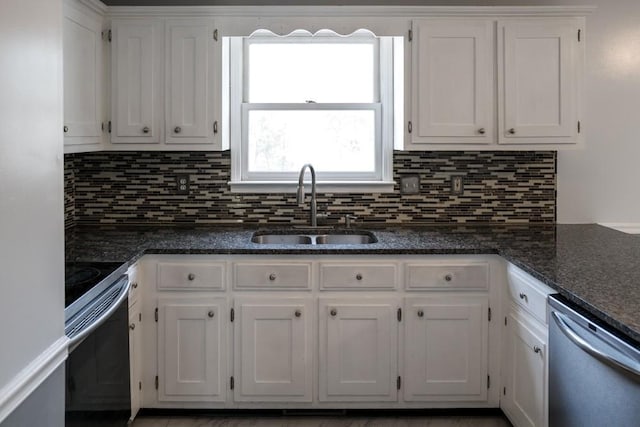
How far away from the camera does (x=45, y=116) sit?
147 cm

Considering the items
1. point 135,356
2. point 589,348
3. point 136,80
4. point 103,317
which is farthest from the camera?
point 136,80

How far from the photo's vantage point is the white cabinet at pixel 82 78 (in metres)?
2.80

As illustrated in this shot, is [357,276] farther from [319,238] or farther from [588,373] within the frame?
[588,373]

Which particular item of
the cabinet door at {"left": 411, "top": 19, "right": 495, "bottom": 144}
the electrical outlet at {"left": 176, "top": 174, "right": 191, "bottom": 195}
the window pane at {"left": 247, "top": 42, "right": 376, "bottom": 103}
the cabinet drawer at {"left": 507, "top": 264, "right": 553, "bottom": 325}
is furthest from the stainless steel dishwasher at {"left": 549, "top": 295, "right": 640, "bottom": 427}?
the electrical outlet at {"left": 176, "top": 174, "right": 191, "bottom": 195}

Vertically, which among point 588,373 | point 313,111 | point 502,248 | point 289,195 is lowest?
point 588,373

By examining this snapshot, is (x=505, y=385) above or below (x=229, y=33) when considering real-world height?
below

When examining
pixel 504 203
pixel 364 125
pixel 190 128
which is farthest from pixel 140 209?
pixel 504 203

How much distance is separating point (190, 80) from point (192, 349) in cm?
133

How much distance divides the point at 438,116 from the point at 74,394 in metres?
2.16

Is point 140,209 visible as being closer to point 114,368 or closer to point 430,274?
point 114,368

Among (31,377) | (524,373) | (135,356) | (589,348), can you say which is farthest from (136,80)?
(589,348)

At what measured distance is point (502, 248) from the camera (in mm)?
2869

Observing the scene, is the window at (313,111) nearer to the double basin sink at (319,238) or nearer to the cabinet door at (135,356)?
the double basin sink at (319,238)

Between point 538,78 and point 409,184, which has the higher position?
point 538,78
